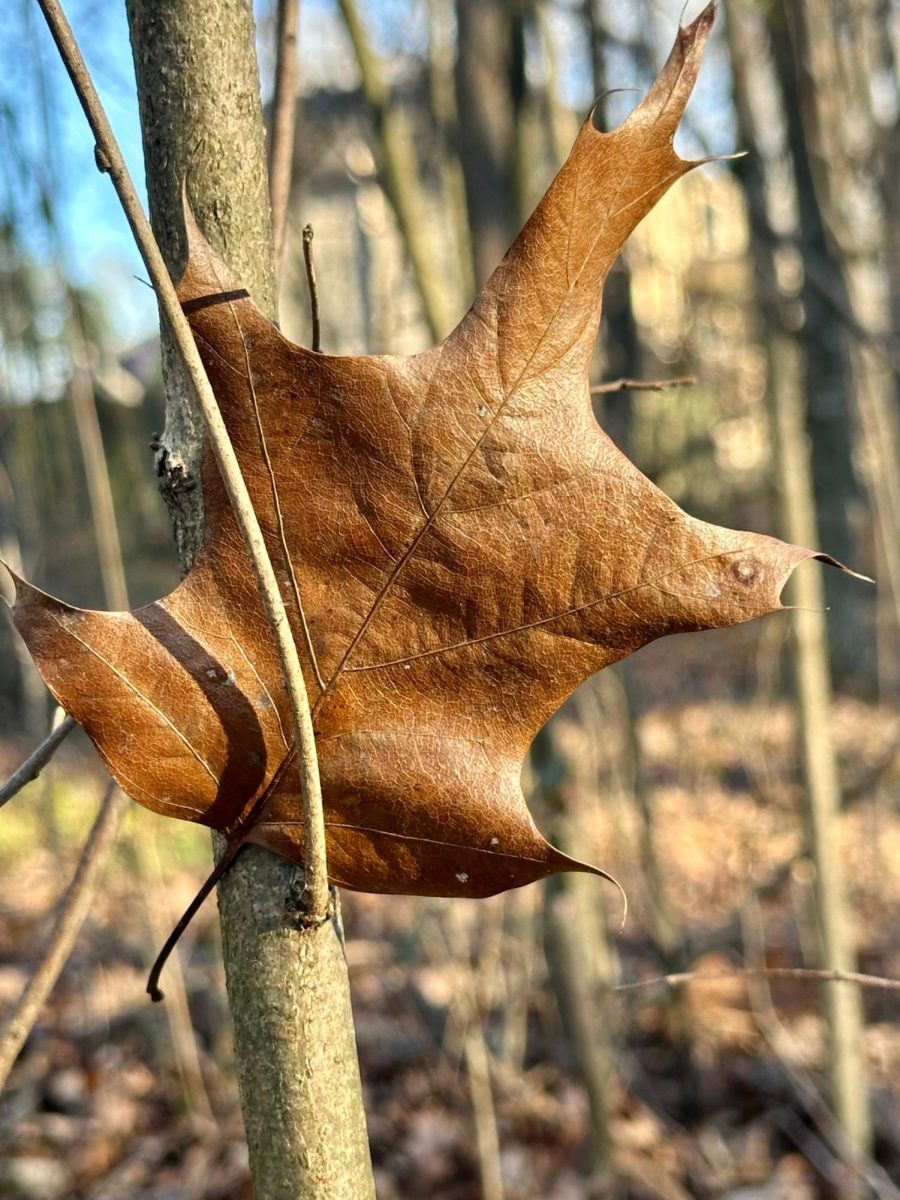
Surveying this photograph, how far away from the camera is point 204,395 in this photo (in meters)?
0.45

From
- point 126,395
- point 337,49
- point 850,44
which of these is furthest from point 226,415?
point 337,49

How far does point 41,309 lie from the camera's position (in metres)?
2.64

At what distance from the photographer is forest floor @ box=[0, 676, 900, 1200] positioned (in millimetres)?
2109

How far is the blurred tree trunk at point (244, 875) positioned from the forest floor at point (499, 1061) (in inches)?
51.9

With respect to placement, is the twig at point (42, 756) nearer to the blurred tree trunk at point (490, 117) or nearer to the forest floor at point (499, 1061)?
the forest floor at point (499, 1061)

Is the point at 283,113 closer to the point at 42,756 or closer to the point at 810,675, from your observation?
the point at 42,756

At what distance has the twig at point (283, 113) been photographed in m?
0.72

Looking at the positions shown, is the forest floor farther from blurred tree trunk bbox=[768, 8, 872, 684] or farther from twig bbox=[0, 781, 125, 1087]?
blurred tree trunk bbox=[768, 8, 872, 684]

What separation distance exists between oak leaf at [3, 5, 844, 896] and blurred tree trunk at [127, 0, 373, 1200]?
1.2 inches

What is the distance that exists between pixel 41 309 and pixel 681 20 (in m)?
2.54

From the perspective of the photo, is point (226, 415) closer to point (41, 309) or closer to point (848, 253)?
point (848, 253)

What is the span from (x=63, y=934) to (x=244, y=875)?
0.14m

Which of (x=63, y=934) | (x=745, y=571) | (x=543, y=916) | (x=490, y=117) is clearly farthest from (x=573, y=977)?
(x=490, y=117)

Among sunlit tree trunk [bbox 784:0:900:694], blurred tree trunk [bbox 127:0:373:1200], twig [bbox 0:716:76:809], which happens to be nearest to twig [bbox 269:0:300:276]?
blurred tree trunk [bbox 127:0:373:1200]
